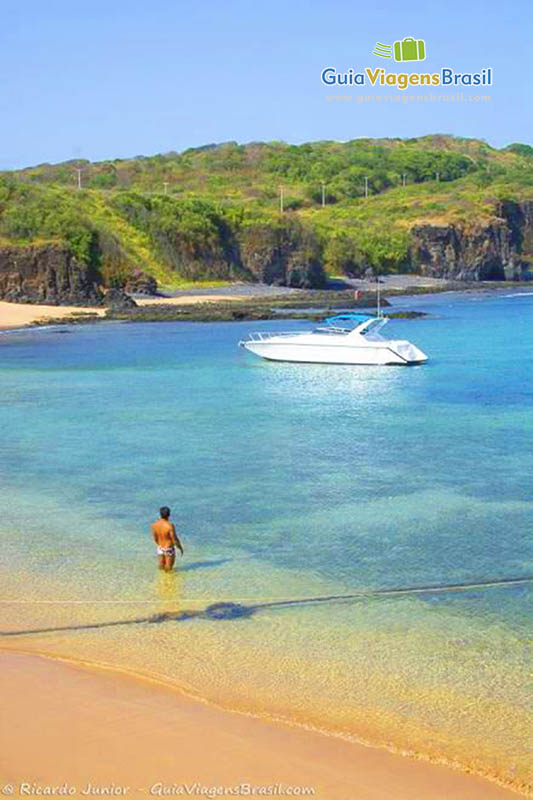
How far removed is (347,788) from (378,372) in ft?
98.7

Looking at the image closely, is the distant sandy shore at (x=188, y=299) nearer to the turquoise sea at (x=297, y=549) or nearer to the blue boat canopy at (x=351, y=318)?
the blue boat canopy at (x=351, y=318)

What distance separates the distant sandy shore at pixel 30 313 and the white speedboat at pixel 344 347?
2056 centimetres

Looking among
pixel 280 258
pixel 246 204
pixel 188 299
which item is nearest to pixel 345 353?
pixel 188 299

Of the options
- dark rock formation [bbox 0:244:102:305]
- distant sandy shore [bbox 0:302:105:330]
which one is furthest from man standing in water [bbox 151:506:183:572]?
dark rock formation [bbox 0:244:102:305]

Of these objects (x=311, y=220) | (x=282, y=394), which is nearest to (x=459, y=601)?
(x=282, y=394)

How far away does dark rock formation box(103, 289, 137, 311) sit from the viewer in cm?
6776

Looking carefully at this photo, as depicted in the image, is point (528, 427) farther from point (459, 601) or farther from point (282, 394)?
point (459, 601)

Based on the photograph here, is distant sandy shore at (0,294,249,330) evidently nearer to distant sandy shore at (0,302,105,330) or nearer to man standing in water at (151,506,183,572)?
distant sandy shore at (0,302,105,330)

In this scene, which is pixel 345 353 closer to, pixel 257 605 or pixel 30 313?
pixel 257 605

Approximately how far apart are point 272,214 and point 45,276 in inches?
1170

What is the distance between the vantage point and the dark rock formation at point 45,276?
6825 cm

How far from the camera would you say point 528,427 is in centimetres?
2639

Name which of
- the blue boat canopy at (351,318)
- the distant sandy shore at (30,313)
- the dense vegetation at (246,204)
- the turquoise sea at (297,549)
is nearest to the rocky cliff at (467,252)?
the dense vegetation at (246,204)

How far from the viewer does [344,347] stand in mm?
39438
